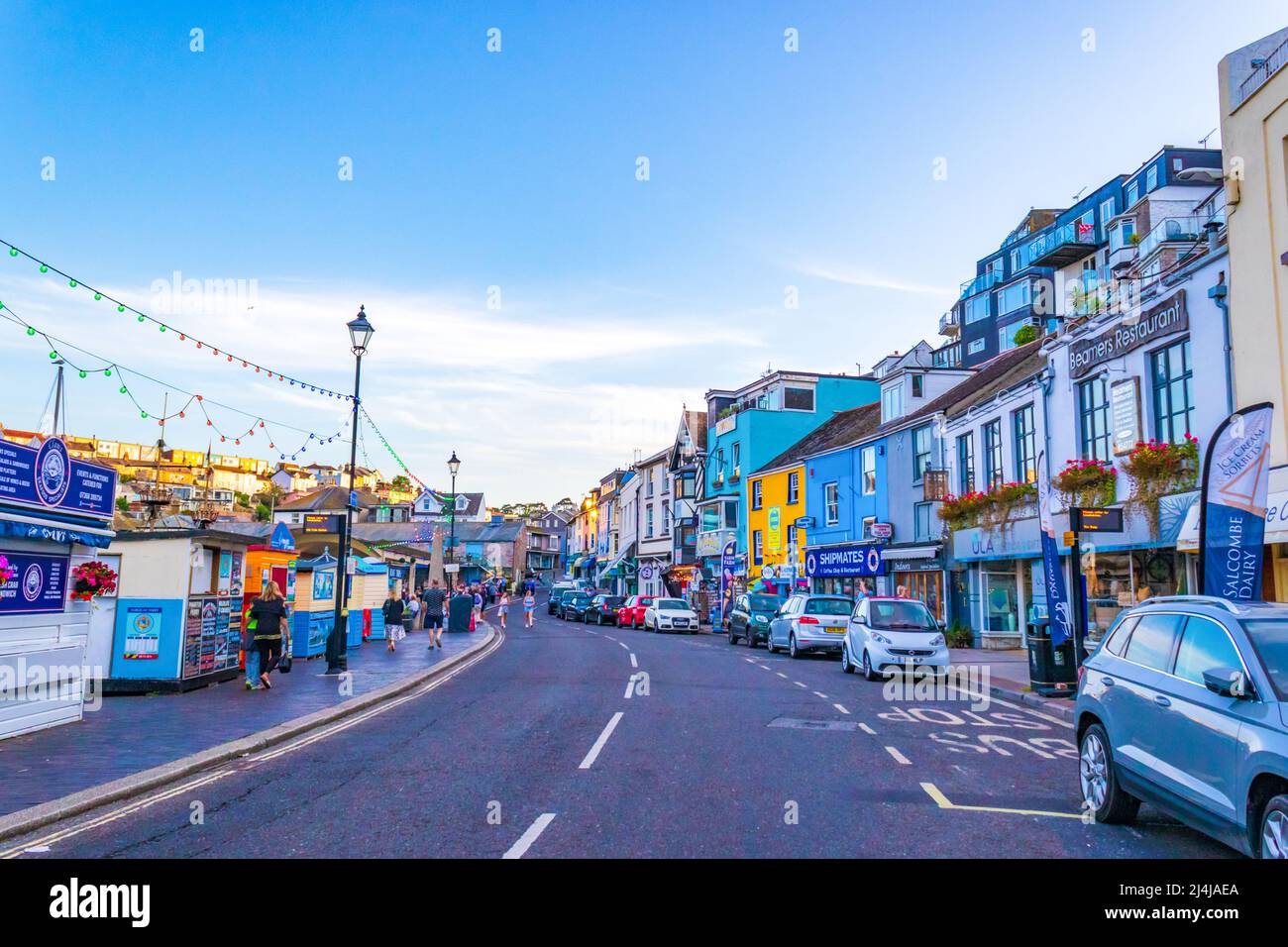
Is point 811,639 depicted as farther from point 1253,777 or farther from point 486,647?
point 1253,777

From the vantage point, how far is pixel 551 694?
1517 cm

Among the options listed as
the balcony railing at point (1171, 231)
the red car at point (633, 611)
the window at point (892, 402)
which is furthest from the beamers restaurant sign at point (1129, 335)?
the red car at point (633, 611)

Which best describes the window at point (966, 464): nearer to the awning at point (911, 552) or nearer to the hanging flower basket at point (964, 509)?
the hanging flower basket at point (964, 509)

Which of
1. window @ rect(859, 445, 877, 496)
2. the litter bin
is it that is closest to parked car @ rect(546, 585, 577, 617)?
window @ rect(859, 445, 877, 496)

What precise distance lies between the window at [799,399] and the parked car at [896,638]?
31.3 meters

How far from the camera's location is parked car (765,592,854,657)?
23.8 m

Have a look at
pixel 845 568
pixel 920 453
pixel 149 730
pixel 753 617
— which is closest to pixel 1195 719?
pixel 149 730

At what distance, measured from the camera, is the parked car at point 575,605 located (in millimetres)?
50438

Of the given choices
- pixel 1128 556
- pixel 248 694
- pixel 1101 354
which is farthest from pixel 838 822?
pixel 1101 354

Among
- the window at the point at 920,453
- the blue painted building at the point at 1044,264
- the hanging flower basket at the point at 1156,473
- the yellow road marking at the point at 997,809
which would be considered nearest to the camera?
the yellow road marking at the point at 997,809

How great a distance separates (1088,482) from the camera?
2059 cm

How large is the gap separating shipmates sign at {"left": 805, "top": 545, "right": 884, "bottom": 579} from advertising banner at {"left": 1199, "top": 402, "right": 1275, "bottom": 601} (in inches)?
779
